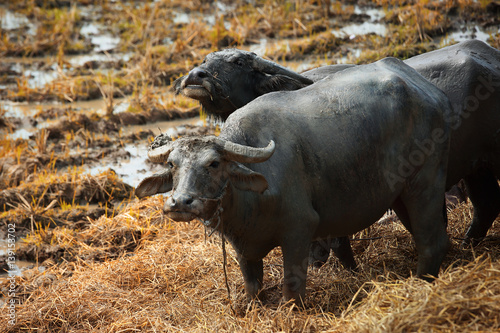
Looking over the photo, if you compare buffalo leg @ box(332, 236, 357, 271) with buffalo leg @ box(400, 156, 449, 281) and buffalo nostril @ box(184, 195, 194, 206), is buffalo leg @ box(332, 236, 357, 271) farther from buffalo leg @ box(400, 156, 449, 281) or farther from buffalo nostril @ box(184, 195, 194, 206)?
buffalo nostril @ box(184, 195, 194, 206)

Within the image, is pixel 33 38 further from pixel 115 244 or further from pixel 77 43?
pixel 115 244

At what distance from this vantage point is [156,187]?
3746 mm

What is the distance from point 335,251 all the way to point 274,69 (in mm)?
1509

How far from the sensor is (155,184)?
374 centimetres

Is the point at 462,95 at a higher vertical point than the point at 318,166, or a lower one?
higher

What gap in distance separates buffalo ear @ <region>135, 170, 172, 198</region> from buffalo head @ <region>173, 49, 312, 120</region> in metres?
1.51

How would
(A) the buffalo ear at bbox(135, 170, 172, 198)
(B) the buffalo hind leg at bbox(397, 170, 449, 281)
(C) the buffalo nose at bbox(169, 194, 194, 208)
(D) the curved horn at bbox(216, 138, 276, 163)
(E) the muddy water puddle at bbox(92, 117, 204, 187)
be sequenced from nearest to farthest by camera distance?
1. (C) the buffalo nose at bbox(169, 194, 194, 208)
2. (D) the curved horn at bbox(216, 138, 276, 163)
3. (A) the buffalo ear at bbox(135, 170, 172, 198)
4. (B) the buffalo hind leg at bbox(397, 170, 449, 281)
5. (E) the muddy water puddle at bbox(92, 117, 204, 187)

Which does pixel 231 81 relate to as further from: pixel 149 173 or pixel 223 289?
pixel 149 173

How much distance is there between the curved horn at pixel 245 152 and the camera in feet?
11.3

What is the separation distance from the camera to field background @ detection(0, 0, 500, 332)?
3.91 metres

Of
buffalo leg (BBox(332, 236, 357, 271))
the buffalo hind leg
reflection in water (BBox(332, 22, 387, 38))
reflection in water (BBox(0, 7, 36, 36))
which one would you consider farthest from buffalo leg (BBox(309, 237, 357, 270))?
reflection in water (BBox(0, 7, 36, 36))

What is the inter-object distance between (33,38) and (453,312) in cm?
1039

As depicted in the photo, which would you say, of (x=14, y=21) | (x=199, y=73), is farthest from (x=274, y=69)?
(x=14, y=21)

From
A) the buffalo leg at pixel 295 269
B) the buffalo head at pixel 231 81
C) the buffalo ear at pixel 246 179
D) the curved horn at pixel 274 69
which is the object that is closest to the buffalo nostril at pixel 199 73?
the buffalo head at pixel 231 81
